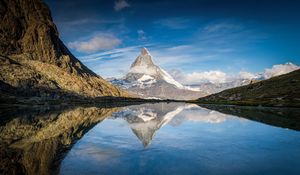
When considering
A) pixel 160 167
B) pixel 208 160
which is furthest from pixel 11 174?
pixel 208 160

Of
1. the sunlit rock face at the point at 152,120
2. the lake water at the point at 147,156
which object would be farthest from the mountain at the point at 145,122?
the lake water at the point at 147,156

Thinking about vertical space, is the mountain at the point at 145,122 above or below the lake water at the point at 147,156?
above

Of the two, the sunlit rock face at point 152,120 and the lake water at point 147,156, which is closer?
the lake water at point 147,156

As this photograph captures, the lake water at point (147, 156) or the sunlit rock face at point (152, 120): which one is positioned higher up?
the sunlit rock face at point (152, 120)

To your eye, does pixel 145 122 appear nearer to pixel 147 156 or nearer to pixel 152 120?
pixel 152 120

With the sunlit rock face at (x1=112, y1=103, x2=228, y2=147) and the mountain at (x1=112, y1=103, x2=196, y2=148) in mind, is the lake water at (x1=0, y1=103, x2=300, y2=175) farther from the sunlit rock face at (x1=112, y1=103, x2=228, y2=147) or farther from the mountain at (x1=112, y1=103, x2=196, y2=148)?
the sunlit rock face at (x1=112, y1=103, x2=228, y2=147)

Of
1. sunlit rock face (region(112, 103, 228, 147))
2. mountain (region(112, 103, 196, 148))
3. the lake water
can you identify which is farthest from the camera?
sunlit rock face (region(112, 103, 228, 147))

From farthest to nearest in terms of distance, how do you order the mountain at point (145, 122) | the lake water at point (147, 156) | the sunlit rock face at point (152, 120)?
the sunlit rock face at point (152, 120) → the mountain at point (145, 122) → the lake water at point (147, 156)

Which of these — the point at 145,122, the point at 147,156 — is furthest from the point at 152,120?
the point at 147,156

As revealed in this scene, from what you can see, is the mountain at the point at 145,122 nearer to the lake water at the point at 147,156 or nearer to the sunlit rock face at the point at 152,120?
the sunlit rock face at the point at 152,120

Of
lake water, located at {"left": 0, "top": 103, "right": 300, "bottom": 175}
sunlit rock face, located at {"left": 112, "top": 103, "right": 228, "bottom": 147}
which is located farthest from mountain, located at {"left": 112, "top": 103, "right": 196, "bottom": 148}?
lake water, located at {"left": 0, "top": 103, "right": 300, "bottom": 175}

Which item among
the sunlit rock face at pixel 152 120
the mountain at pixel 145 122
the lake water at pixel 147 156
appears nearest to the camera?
the lake water at pixel 147 156

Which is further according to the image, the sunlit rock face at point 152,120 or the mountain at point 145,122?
the sunlit rock face at point 152,120

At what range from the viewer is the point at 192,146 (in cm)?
4522
